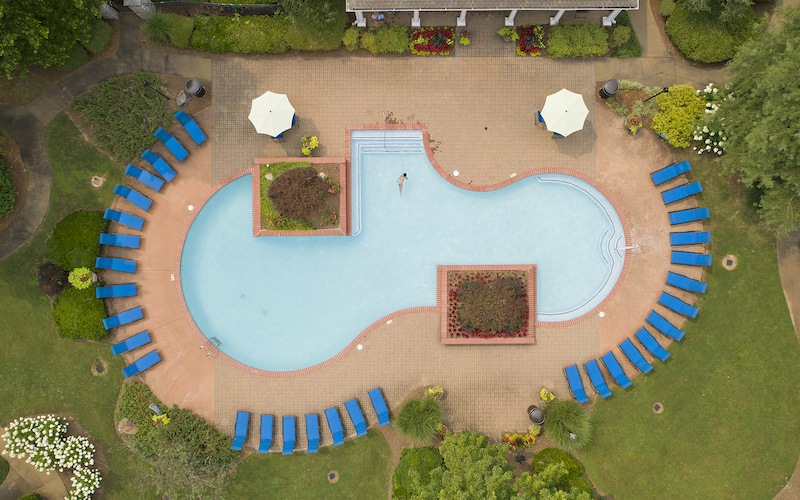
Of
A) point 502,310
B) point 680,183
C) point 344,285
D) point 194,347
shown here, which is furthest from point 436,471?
point 680,183

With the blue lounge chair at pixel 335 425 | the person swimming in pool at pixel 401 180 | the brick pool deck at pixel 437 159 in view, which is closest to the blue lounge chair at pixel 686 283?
the brick pool deck at pixel 437 159

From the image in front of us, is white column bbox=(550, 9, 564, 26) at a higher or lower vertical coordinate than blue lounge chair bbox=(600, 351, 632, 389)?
higher

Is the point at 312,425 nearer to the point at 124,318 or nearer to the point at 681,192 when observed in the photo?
the point at 124,318

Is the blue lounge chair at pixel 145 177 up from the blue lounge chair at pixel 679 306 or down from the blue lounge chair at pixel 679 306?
up

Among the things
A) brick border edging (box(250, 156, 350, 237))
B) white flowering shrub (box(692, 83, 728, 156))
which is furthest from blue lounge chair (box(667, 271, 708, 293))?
brick border edging (box(250, 156, 350, 237))

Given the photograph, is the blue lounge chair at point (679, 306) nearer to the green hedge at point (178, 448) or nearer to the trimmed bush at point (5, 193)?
the green hedge at point (178, 448)

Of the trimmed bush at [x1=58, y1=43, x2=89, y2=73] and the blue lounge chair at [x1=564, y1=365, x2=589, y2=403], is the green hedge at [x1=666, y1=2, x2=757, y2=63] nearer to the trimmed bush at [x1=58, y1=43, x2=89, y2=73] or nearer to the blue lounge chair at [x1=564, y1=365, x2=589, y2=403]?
the blue lounge chair at [x1=564, y1=365, x2=589, y2=403]

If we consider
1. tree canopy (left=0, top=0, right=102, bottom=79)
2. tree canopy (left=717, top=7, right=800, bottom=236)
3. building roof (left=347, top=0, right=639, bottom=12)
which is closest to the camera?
tree canopy (left=0, top=0, right=102, bottom=79)
